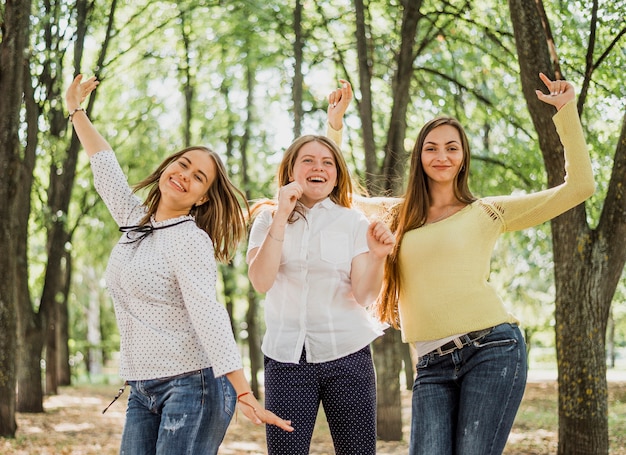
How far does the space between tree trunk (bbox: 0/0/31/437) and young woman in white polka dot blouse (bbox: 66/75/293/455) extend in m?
5.97

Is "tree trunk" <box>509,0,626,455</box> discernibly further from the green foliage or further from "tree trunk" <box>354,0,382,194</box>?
"tree trunk" <box>354,0,382,194</box>

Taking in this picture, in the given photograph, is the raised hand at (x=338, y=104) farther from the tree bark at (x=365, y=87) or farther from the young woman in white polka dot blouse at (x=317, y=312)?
the tree bark at (x=365, y=87)

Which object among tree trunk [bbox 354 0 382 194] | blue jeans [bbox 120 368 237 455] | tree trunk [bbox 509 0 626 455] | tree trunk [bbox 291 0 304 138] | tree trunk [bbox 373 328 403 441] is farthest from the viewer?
tree trunk [bbox 291 0 304 138]

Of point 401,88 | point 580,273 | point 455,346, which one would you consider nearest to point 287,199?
point 455,346

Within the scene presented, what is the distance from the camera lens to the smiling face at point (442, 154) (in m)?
3.90

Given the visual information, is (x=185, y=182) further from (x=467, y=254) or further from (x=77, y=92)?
(x=467, y=254)

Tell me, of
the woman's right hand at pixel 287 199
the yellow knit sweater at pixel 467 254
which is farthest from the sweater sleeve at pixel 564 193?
the woman's right hand at pixel 287 199

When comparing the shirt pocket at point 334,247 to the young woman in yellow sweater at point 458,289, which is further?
the shirt pocket at point 334,247

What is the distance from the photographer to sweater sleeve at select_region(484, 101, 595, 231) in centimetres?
377

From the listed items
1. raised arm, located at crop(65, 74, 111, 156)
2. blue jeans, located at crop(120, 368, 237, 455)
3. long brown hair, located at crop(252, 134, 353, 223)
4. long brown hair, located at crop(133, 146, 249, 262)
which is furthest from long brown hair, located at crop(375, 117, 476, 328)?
raised arm, located at crop(65, 74, 111, 156)

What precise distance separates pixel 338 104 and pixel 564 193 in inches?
54.9

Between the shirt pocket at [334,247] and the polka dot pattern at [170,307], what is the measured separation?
66 centimetres

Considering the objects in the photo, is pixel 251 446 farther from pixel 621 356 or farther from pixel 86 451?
pixel 621 356

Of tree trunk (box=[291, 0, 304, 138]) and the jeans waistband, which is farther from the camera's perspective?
tree trunk (box=[291, 0, 304, 138])
